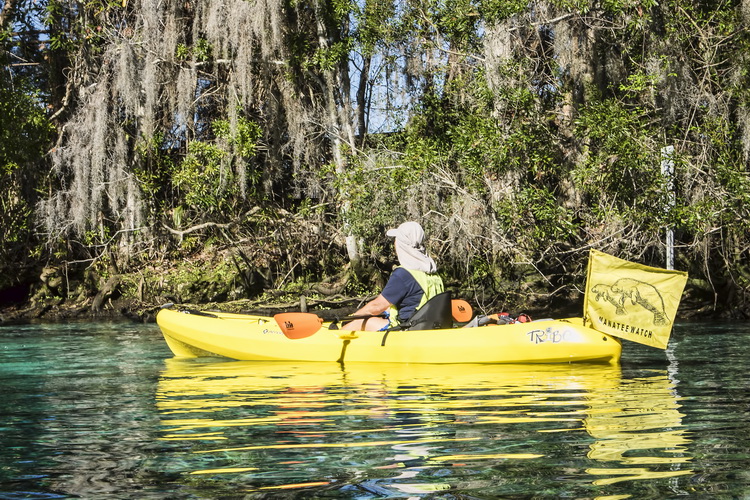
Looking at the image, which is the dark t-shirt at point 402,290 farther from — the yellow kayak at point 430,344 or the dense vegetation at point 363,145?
the dense vegetation at point 363,145

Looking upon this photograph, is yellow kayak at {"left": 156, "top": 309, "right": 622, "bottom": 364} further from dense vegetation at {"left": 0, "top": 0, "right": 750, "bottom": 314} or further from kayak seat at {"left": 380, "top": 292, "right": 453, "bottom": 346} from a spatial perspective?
dense vegetation at {"left": 0, "top": 0, "right": 750, "bottom": 314}

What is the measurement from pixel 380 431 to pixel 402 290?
10.7 ft

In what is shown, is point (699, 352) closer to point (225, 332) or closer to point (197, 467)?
point (225, 332)

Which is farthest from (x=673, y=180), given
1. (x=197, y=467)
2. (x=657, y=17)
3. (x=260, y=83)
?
(x=197, y=467)

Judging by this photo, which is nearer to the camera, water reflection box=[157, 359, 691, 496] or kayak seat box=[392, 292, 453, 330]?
water reflection box=[157, 359, 691, 496]

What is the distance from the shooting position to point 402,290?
8.09 m

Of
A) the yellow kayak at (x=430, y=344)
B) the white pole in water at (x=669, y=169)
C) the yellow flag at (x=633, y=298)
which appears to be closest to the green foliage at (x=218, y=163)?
the white pole in water at (x=669, y=169)

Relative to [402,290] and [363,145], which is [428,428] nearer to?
[402,290]

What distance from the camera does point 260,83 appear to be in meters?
17.2

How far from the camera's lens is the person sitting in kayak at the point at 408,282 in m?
8.09

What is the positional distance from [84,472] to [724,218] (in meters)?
9.82

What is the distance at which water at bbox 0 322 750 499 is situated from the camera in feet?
12.1

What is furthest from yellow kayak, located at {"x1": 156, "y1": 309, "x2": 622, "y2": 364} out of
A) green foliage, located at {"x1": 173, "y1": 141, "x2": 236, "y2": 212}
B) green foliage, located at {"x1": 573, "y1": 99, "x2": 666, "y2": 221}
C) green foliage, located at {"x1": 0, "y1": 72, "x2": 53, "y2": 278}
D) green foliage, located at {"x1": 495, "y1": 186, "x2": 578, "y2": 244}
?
green foliage, located at {"x1": 0, "y1": 72, "x2": 53, "y2": 278}

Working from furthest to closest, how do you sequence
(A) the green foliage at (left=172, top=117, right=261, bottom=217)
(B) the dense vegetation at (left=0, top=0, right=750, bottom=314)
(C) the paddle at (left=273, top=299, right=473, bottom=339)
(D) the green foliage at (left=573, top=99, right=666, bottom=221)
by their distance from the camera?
(A) the green foliage at (left=172, top=117, right=261, bottom=217) → (B) the dense vegetation at (left=0, top=0, right=750, bottom=314) → (D) the green foliage at (left=573, top=99, right=666, bottom=221) → (C) the paddle at (left=273, top=299, right=473, bottom=339)
